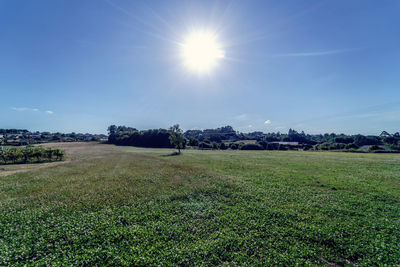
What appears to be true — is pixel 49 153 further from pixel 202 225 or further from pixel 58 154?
pixel 202 225

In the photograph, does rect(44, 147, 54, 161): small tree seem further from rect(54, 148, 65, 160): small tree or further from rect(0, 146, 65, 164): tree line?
rect(54, 148, 65, 160): small tree

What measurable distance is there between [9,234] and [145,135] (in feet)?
348

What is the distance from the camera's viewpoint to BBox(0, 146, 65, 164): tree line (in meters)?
35.9

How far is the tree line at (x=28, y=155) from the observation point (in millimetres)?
35906

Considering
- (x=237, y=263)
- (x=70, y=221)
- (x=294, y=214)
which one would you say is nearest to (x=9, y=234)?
(x=70, y=221)

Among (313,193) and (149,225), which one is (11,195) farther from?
(313,193)

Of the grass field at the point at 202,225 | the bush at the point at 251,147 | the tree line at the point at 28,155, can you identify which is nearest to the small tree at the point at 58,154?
the tree line at the point at 28,155

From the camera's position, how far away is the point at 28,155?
37.5 meters

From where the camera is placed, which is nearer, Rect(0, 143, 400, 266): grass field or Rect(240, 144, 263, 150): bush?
Rect(0, 143, 400, 266): grass field

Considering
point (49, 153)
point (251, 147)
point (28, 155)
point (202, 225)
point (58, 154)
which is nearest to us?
point (202, 225)

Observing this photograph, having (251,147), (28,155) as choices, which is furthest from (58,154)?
Result: (251,147)

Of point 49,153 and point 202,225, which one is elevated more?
point 49,153

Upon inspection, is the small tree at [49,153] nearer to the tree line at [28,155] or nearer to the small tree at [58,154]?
the tree line at [28,155]

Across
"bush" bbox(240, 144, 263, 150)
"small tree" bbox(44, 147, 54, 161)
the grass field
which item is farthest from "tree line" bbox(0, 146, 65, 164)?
"bush" bbox(240, 144, 263, 150)
